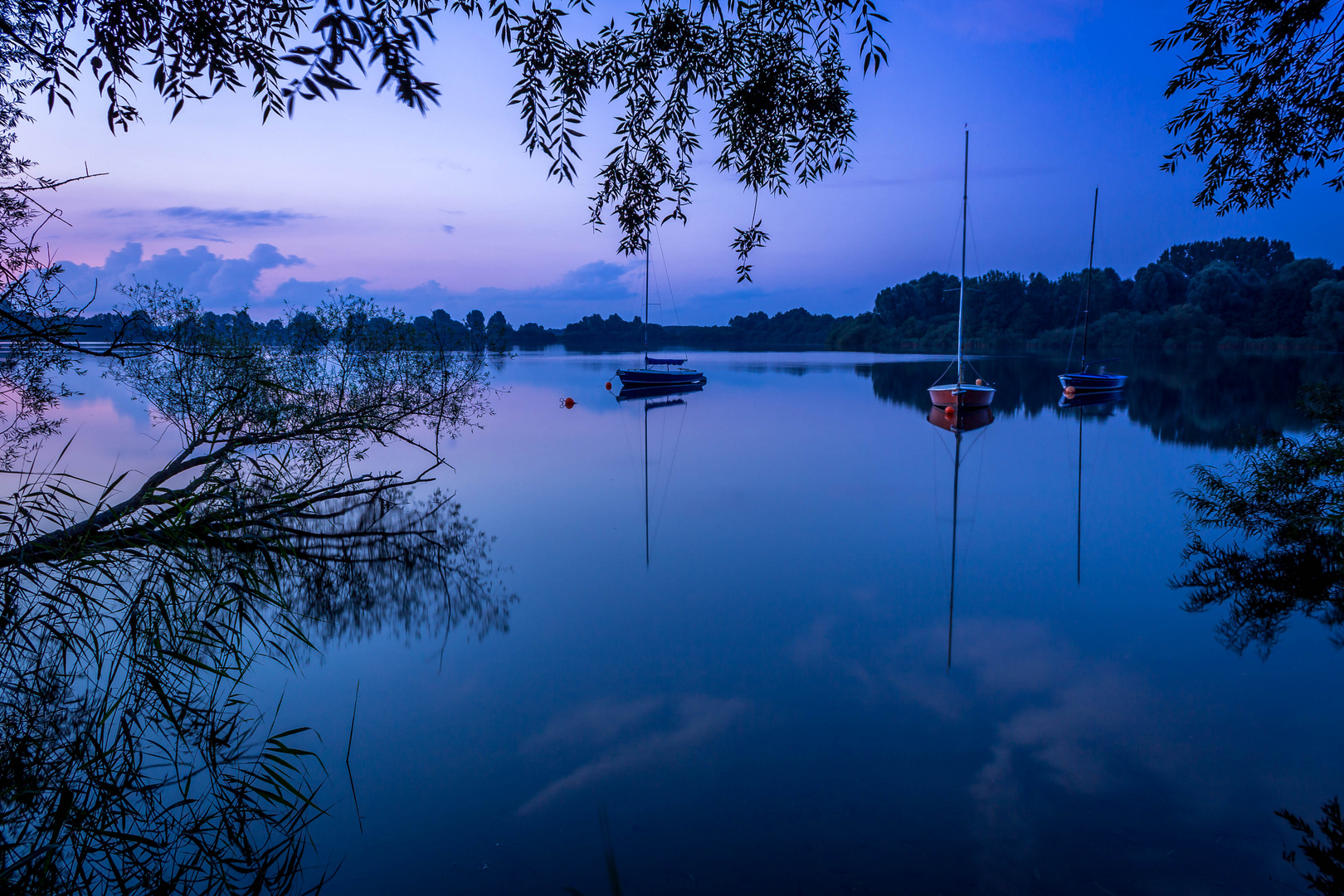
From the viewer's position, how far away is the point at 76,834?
15.0ft

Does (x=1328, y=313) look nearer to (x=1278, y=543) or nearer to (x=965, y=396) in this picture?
(x=965, y=396)

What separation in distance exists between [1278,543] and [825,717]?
9119mm

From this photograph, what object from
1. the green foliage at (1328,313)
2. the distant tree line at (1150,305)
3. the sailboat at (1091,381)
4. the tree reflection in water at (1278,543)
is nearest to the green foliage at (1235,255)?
the distant tree line at (1150,305)

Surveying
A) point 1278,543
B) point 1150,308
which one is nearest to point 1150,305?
point 1150,308

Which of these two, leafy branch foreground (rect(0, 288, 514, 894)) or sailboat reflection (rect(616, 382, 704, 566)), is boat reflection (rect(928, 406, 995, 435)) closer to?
sailboat reflection (rect(616, 382, 704, 566))

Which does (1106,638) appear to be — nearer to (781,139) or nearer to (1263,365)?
(781,139)

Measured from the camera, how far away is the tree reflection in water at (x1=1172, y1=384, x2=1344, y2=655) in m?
9.24

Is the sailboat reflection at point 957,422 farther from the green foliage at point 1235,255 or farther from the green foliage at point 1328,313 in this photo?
the green foliage at point 1235,255

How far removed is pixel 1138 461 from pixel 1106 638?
15.7m

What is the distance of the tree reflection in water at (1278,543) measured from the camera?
924cm

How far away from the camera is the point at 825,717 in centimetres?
704

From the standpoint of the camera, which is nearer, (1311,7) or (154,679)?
(154,679)

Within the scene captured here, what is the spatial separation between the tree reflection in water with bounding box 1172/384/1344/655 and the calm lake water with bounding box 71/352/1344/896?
416mm

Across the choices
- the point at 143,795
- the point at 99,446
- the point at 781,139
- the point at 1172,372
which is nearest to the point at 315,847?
the point at 143,795
